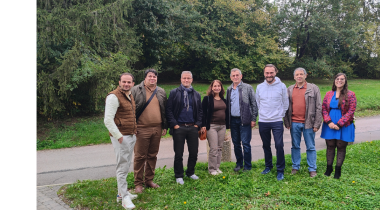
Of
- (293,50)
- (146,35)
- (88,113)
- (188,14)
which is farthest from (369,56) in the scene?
(88,113)

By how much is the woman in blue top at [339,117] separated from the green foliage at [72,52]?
812 cm

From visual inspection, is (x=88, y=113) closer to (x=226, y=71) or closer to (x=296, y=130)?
(x=296, y=130)

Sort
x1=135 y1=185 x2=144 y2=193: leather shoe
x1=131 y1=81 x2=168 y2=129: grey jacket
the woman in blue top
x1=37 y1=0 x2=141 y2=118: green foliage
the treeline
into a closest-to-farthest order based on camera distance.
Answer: x1=131 y1=81 x2=168 y2=129: grey jacket < x1=135 y1=185 x2=144 y2=193: leather shoe < the woman in blue top < x1=37 y1=0 x2=141 y2=118: green foliage < the treeline

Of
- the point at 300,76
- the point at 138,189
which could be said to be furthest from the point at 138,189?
the point at 300,76

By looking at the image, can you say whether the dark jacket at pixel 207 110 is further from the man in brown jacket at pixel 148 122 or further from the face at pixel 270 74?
the face at pixel 270 74

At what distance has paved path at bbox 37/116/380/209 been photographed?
5325 mm

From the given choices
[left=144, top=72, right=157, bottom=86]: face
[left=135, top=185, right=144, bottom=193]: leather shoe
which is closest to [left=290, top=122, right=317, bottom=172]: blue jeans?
[left=144, top=72, right=157, bottom=86]: face

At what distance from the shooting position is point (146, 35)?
1625 cm

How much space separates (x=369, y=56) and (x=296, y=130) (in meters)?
35.4

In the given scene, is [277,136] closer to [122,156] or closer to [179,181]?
[179,181]

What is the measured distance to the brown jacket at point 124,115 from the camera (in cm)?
432

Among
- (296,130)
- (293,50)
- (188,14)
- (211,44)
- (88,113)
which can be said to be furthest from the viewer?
(293,50)

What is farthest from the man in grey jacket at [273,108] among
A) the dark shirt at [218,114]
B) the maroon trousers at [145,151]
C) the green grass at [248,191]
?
the maroon trousers at [145,151]

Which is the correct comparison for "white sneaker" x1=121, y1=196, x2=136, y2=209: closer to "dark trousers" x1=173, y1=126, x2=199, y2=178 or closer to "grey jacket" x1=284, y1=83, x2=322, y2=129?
"dark trousers" x1=173, y1=126, x2=199, y2=178
